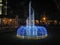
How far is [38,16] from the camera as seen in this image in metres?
83.6

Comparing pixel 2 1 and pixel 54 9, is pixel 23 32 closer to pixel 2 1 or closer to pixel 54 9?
pixel 2 1

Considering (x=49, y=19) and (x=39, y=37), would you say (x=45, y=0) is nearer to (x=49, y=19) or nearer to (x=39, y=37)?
(x=49, y=19)

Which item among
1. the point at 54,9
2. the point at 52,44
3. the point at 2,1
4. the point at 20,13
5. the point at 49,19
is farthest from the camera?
the point at 49,19

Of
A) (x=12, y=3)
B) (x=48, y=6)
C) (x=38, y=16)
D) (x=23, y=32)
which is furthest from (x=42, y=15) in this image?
(x=23, y=32)

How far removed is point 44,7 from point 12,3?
43.5 ft

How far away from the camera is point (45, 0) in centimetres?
7356

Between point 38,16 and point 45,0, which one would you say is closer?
point 45,0

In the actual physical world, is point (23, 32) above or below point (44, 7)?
below

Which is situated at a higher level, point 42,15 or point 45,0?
point 45,0

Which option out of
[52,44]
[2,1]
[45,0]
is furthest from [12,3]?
[52,44]

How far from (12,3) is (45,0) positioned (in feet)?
43.0

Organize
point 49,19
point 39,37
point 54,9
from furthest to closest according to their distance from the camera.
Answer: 1. point 49,19
2. point 54,9
3. point 39,37

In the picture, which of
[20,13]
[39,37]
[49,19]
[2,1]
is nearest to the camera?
[39,37]

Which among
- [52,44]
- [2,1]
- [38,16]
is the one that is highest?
[2,1]
